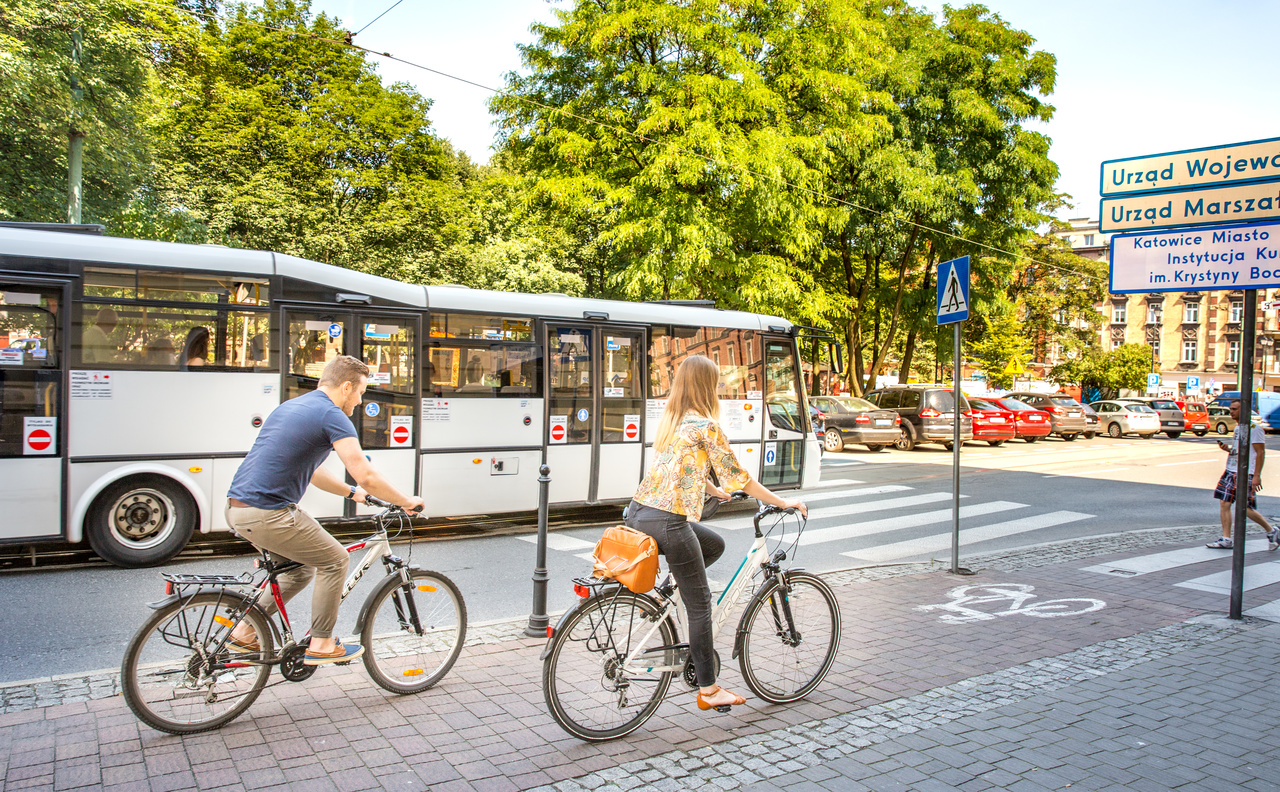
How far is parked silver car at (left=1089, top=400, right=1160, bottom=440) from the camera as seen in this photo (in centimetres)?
3412

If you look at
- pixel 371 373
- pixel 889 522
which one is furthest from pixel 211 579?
pixel 889 522

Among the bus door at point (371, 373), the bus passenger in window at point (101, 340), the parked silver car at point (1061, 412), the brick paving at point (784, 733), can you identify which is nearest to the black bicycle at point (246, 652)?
the brick paving at point (784, 733)

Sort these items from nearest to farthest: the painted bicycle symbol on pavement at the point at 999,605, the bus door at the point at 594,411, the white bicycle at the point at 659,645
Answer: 1. the white bicycle at the point at 659,645
2. the painted bicycle symbol on pavement at the point at 999,605
3. the bus door at the point at 594,411

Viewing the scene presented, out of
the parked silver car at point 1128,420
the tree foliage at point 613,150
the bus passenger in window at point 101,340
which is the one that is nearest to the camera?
the bus passenger in window at point 101,340

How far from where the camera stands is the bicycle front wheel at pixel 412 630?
4602 mm

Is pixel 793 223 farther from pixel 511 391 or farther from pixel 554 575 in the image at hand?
pixel 554 575

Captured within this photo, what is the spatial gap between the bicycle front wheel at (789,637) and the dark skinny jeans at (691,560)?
1.05 ft

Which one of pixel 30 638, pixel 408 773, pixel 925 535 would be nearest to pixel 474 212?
pixel 925 535

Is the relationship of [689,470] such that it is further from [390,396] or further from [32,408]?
[32,408]

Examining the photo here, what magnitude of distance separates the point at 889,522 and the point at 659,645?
25.6 ft

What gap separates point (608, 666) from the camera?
4133 millimetres

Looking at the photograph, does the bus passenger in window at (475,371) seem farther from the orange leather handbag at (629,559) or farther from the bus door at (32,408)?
the orange leather handbag at (629,559)

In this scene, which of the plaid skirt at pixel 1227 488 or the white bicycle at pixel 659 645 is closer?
the white bicycle at pixel 659 645

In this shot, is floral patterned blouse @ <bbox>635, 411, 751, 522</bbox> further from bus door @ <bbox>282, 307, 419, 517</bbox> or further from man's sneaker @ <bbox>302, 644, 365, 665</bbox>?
bus door @ <bbox>282, 307, 419, 517</bbox>
